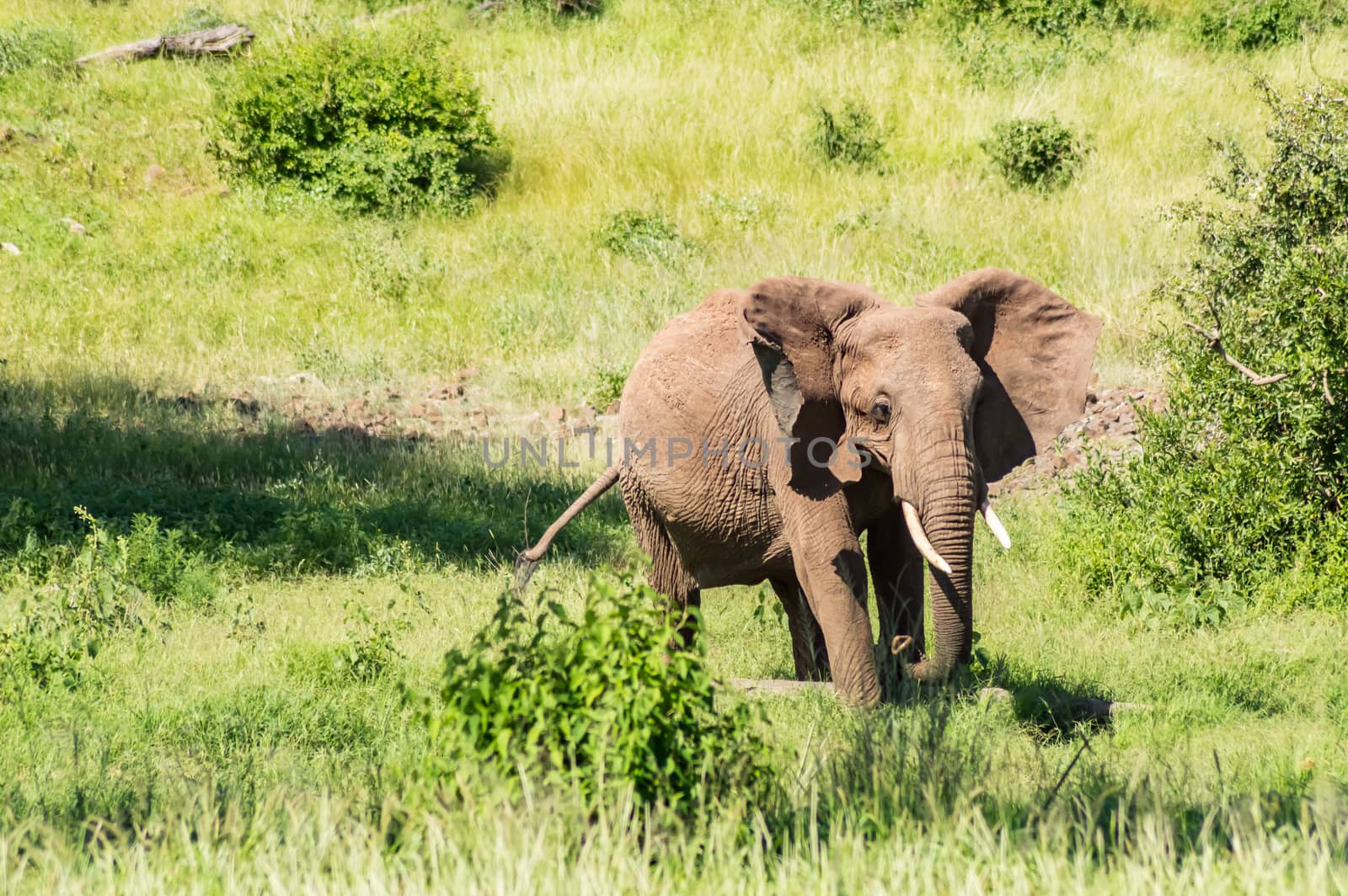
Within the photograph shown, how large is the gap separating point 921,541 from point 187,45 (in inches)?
929

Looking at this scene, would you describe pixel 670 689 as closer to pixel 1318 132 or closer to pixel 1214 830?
pixel 1214 830

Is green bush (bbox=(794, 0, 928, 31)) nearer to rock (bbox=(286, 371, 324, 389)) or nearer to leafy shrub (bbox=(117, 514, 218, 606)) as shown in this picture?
rock (bbox=(286, 371, 324, 389))

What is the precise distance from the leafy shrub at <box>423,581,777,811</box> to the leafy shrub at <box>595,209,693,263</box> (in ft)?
42.7

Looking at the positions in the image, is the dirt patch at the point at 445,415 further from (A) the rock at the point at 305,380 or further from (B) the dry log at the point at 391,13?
(B) the dry log at the point at 391,13

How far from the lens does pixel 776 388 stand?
592cm

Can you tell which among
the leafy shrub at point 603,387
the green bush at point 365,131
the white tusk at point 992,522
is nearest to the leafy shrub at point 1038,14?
the green bush at point 365,131

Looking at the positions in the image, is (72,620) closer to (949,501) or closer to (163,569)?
(163,569)

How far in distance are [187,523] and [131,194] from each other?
12.6 metres

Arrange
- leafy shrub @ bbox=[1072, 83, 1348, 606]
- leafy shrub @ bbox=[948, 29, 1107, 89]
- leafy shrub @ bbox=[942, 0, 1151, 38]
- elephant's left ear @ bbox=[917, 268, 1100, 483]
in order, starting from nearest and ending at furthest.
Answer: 1. elephant's left ear @ bbox=[917, 268, 1100, 483]
2. leafy shrub @ bbox=[1072, 83, 1348, 606]
3. leafy shrub @ bbox=[948, 29, 1107, 89]
4. leafy shrub @ bbox=[942, 0, 1151, 38]

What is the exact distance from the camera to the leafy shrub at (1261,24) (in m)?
24.8

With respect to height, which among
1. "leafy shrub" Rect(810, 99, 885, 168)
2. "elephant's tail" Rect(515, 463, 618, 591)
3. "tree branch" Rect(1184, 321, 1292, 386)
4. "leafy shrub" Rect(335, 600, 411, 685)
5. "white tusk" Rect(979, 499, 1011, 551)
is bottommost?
"leafy shrub" Rect(335, 600, 411, 685)

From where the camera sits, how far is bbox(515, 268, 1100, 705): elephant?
5539 mm

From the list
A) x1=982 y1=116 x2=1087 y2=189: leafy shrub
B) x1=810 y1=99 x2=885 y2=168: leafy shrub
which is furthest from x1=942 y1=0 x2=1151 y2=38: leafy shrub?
x1=982 y1=116 x2=1087 y2=189: leafy shrub

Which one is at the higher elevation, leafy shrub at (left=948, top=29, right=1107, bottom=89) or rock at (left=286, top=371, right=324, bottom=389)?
leafy shrub at (left=948, top=29, right=1107, bottom=89)
